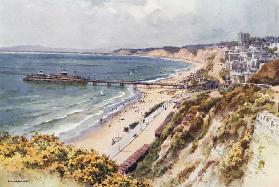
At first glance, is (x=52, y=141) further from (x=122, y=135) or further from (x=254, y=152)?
(x=122, y=135)

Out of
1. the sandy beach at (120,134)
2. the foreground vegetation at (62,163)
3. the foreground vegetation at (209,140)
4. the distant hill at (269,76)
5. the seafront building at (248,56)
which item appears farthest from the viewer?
the seafront building at (248,56)

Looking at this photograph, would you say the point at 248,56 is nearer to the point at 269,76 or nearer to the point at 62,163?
the point at 269,76

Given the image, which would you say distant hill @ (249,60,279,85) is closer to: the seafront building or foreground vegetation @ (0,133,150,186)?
the seafront building

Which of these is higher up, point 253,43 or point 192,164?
point 253,43

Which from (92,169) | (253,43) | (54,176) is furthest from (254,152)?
(253,43)

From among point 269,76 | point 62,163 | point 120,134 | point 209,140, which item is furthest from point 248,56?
point 62,163

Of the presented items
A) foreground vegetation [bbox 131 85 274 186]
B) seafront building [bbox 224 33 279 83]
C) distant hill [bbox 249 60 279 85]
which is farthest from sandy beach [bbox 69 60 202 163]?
distant hill [bbox 249 60 279 85]

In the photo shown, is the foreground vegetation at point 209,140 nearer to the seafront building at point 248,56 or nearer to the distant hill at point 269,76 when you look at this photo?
the distant hill at point 269,76

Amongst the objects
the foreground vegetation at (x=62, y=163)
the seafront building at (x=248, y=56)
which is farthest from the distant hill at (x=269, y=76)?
the foreground vegetation at (x=62, y=163)
